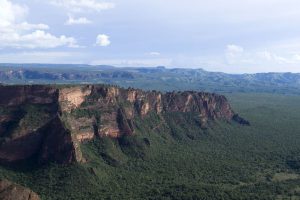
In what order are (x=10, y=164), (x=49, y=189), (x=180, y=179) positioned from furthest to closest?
(x=180, y=179) → (x=10, y=164) → (x=49, y=189)

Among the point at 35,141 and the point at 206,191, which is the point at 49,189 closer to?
the point at 35,141

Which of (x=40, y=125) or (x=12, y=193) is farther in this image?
(x=40, y=125)

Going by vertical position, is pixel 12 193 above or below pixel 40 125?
below

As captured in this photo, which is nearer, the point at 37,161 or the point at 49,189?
the point at 49,189

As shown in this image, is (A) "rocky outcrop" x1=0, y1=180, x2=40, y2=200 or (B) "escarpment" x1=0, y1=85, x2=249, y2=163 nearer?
(A) "rocky outcrop" x1=0, y1=180, x2=40, y2=200

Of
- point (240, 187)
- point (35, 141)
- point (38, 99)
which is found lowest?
point (240, 187)

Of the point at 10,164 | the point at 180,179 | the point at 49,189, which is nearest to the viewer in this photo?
the point at 49,189

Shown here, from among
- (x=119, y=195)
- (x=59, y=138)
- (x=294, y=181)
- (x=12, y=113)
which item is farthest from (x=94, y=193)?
(x=294, y=181)

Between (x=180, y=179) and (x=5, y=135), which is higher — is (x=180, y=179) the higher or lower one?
the lower one

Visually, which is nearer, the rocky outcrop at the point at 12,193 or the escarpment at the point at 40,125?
the rocky outcrop at the point at 12,193
